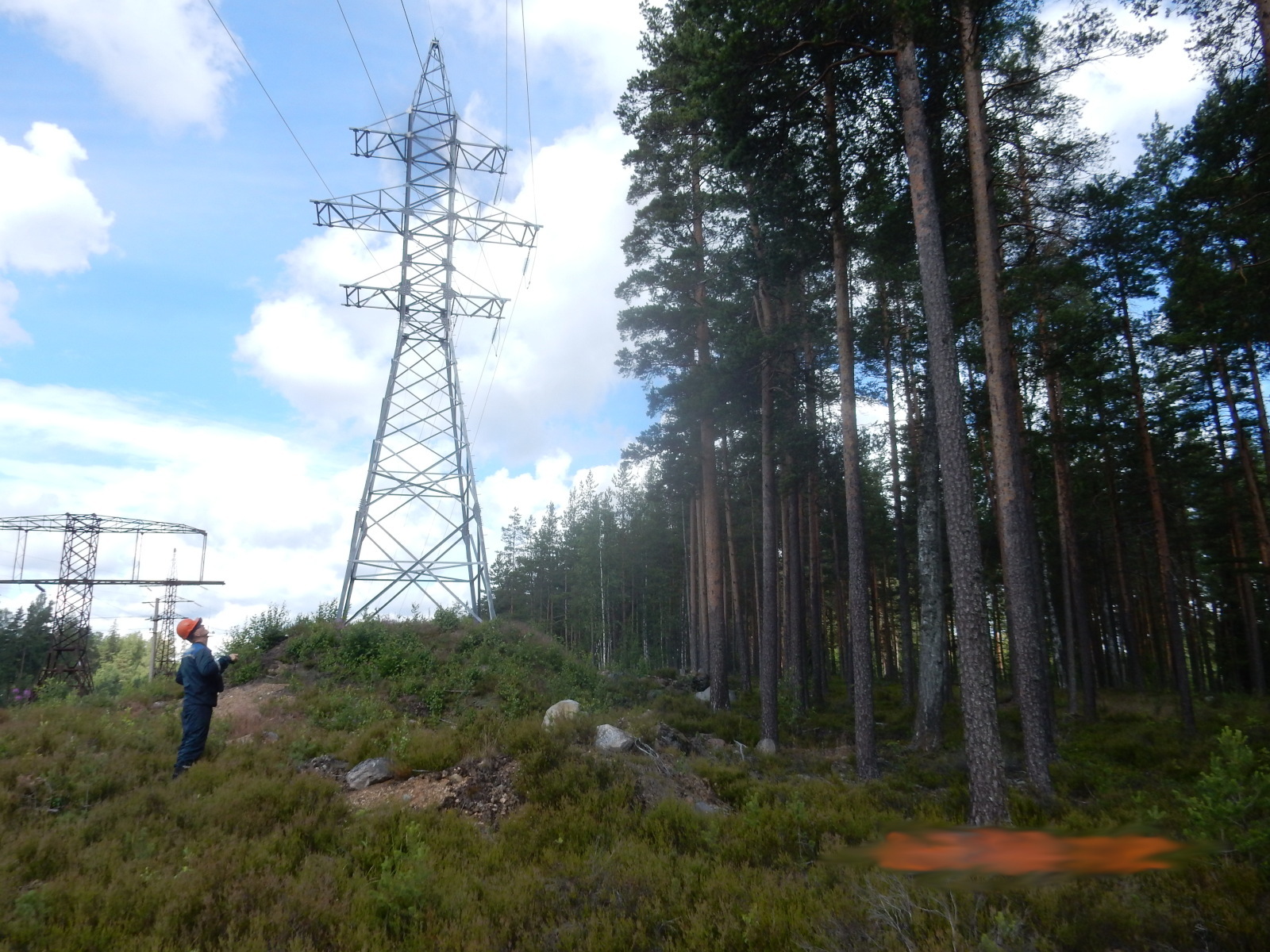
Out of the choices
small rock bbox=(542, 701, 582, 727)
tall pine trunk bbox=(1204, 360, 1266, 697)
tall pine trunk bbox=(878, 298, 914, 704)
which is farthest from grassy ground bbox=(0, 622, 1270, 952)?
tall pine trunk bbox=(1204, 360, 1266, 697)

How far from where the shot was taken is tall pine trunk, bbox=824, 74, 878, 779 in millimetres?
11500

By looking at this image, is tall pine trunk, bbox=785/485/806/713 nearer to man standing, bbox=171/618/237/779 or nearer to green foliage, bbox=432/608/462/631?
green foliage, bbox=432/608/462/631

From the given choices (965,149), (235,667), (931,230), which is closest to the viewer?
(931,230)

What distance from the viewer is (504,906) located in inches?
213

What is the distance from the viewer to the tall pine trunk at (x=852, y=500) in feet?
37.7

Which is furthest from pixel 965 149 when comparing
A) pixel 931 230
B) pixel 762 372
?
pixel 762 372

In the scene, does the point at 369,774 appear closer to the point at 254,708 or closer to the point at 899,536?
the point at 254,708

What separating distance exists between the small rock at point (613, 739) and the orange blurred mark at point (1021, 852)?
8.42m

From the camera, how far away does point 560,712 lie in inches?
438

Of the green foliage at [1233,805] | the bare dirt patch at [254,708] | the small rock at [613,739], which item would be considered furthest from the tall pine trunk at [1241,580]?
the bare dirt patch at [254,708]

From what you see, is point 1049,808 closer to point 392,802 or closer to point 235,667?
point 392,802

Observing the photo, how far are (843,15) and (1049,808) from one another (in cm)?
1127

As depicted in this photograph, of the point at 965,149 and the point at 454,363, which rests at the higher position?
the point at 965,149

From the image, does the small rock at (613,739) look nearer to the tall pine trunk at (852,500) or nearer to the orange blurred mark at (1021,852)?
the tall pine trunk at (852,500)
